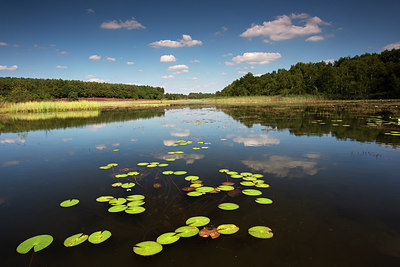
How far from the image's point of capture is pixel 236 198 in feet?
11.9

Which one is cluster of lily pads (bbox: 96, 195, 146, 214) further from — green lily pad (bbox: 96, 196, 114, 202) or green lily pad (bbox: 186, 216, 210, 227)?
green lily pad (bbox: 186, 216, 210, 227)

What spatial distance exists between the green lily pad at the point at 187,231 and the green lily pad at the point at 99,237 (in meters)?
0.94

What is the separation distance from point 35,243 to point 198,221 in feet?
7.04

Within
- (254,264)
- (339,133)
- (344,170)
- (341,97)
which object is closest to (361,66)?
(341,97)

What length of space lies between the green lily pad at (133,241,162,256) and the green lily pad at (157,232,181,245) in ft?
0.20

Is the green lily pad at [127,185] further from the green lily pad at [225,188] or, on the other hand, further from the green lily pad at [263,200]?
the green lily pad at [263,200]

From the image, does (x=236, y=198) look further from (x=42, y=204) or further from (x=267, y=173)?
(x=42, y=204)

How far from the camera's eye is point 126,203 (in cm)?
353

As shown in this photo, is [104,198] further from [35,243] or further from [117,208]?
[35,243]

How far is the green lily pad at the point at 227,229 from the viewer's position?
264 centimetres

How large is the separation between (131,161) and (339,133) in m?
9.19

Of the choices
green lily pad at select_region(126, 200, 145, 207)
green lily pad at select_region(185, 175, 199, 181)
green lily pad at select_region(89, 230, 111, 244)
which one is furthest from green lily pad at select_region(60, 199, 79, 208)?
green lily pad at select_region(185, 175, 199, 181)

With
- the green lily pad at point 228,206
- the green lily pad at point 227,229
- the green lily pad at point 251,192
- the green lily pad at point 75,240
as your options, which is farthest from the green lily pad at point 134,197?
the green lily pad at point 251,192

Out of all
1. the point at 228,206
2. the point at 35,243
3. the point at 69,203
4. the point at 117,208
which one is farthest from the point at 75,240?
the point at 228,206
